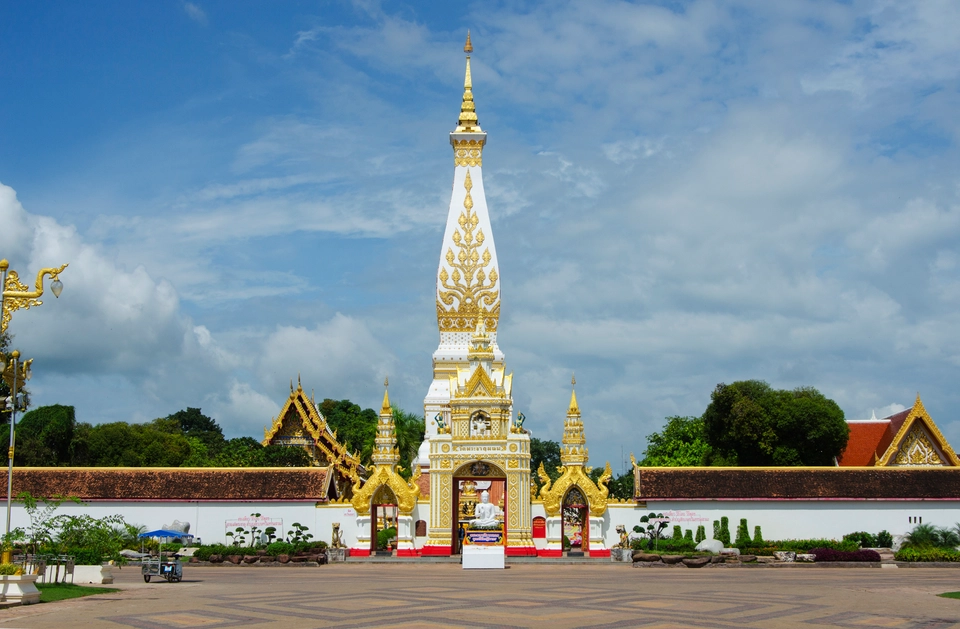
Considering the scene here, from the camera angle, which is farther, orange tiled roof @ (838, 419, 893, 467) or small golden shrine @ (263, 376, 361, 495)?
small golden shrine @ (263, 376, 361, 495)

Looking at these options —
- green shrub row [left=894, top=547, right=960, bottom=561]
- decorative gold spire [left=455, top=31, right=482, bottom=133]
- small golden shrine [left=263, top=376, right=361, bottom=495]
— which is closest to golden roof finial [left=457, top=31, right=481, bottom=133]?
decorative gold spire [left=455, top=31, right=482, bottom=133]

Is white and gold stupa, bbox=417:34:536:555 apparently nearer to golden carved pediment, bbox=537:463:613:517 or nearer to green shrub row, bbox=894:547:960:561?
golden carved pediment, bbox=537:463:613:517

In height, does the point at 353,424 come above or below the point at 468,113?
below

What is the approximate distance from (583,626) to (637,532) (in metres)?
20.4

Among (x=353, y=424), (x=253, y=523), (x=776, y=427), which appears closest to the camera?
(x=253, y=523)

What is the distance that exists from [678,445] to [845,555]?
92.1 ft

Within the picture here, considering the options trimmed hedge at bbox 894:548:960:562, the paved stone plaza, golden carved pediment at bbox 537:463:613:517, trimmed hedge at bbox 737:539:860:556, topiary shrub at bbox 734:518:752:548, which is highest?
golden carved pediment at bbox 537:463:613:517

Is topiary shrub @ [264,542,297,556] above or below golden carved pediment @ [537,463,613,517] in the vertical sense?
below

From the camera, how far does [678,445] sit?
5750 cm

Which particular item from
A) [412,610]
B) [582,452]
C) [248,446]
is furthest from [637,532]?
[248,446]

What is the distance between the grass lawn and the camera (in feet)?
58.7

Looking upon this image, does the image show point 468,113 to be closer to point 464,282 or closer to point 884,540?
point 464,282

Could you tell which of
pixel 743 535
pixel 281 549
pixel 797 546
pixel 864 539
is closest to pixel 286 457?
pixel 281 549

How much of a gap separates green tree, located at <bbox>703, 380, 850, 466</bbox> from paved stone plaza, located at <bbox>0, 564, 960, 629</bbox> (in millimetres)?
17343
